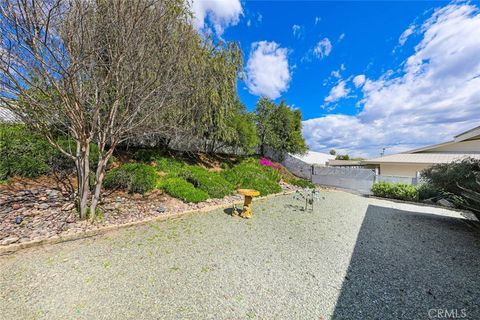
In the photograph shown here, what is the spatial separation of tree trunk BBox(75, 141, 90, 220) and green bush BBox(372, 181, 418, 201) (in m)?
10.6

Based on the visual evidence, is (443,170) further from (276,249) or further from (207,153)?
(207,153)

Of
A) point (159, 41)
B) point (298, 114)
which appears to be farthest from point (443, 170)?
point (298, 114)

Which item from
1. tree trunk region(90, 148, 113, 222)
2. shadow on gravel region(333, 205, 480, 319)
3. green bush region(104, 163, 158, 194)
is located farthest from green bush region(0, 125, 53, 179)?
shadow on gravel region(333, 205, 480, 319)

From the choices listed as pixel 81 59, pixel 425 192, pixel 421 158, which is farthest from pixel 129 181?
pixel 421 158

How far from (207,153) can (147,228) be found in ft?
23.6

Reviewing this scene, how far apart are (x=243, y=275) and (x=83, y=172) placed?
362 cm

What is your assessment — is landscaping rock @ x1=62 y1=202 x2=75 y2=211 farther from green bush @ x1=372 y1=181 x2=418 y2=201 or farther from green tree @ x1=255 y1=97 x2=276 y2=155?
green bush @ x1=372 y1=181 x2=418 y2=201

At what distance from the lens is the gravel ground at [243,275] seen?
188cm

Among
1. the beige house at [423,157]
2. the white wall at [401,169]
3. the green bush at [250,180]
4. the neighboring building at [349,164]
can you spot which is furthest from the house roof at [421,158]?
the green bush at [250,180]

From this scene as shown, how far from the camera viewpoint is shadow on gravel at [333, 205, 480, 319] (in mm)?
1974

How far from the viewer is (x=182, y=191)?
18.0 feet
